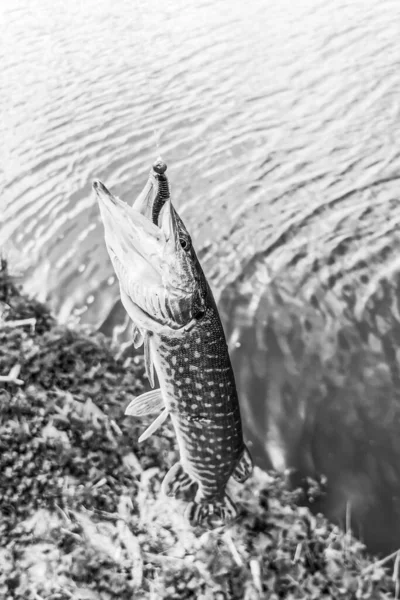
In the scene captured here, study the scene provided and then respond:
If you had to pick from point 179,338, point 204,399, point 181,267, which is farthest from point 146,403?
point 181,267

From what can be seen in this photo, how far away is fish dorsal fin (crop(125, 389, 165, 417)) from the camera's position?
3.27 meters

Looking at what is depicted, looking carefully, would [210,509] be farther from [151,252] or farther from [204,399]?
[151,252]

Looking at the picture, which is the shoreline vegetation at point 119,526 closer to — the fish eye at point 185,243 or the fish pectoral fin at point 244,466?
the fish pectoral fin at point 244,466

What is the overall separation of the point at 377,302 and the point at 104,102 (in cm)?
944

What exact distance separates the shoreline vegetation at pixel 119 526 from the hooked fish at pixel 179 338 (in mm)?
401

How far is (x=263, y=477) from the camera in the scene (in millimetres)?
4703

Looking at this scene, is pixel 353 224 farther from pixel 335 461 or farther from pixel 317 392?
pixel 335 461

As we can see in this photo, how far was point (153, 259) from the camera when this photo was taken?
2729 millimetres

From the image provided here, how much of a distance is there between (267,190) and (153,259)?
6.20 m

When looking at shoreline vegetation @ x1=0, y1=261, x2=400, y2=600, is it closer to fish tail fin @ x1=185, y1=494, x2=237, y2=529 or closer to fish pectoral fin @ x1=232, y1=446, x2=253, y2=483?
fish tail fin @ x1=185, y1=494, x2=237, y2=529

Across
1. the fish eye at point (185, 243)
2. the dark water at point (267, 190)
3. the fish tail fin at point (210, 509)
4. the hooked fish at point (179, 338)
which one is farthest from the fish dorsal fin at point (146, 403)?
the dark water at point (267, 190)

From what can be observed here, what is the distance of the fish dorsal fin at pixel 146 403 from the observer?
10.7ft

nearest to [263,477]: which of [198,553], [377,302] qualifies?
[198,553]

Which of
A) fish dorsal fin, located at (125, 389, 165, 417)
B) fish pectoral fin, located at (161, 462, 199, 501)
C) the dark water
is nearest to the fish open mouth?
fish dorsal fin, located at (125, 389, 165, 417)
